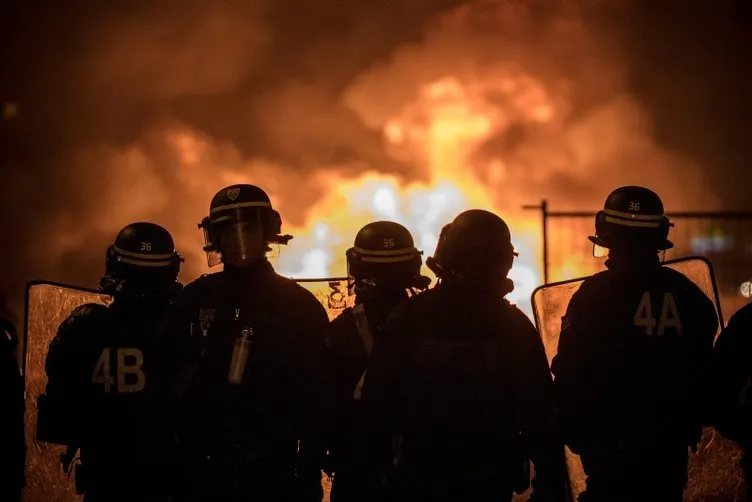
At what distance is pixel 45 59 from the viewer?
1566cm

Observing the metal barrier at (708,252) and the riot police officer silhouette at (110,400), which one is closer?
the riot police officer silhouette at (110,400)

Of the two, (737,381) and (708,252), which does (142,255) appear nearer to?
(737,381)

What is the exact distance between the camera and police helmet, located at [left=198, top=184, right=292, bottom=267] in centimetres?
379

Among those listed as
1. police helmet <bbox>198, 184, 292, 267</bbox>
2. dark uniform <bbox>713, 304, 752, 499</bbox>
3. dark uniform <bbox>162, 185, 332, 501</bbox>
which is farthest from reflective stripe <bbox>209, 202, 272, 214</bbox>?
dark uniform <bbox>713, 304, 752, 499</bbox>

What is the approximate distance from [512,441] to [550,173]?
1340 centimetres

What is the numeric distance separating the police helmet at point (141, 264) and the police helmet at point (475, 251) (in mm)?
1459

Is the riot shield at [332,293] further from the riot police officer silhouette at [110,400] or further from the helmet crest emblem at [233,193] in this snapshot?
the helmet crest emblem at [233,193]

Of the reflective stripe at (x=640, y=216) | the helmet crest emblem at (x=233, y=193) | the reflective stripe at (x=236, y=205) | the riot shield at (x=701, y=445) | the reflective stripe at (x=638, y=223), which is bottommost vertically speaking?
the riot shield at (x=701, y=445)

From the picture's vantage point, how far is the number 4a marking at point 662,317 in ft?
13.2

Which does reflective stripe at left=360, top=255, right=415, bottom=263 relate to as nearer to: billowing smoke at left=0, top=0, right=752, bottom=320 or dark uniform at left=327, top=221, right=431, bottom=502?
dark uniform at left=327, top=221, right=431, bottom=502

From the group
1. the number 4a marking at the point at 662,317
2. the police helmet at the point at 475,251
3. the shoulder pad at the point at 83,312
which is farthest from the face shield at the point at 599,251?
the shoulder pad at the point at 83,312

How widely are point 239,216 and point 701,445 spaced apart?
2895 mm

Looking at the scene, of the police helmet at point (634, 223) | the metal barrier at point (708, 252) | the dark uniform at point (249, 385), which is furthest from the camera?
the metal barrier at point (708, 252)

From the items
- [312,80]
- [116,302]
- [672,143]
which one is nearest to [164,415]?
[116,302]
